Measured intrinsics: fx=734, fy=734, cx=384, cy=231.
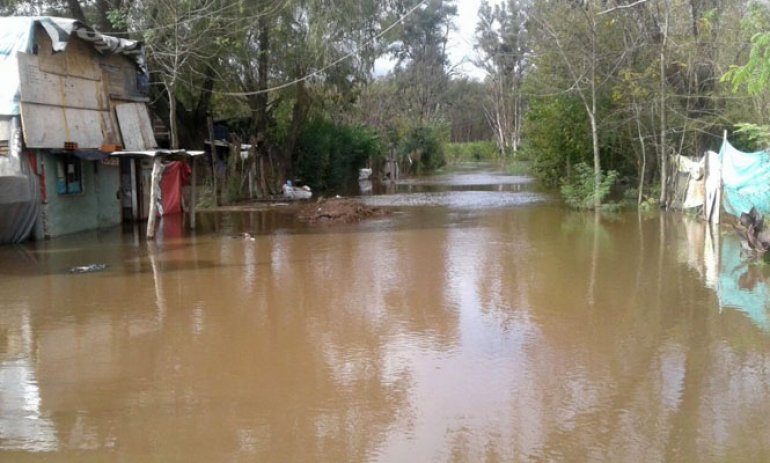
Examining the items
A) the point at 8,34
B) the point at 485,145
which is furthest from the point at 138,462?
the point at 485,145

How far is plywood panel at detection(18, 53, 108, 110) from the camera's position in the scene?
16.3m

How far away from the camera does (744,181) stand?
15570mm

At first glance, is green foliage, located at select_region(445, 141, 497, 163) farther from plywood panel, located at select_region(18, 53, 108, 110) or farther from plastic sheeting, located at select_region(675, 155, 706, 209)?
plywood panel, located at select_region(18, 53, 108, 110)

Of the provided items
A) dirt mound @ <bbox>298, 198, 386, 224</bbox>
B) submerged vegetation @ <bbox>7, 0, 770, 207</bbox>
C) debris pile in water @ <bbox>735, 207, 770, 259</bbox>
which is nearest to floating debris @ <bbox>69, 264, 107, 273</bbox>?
dirt mound @ <bbox>298, 198, 386, 224</bbox>

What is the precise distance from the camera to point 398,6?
3192cm

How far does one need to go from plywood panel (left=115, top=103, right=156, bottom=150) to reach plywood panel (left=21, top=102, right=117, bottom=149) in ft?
1.45

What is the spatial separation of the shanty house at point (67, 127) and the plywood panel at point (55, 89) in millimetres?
23

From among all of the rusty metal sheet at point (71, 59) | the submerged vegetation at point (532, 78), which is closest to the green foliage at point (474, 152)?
the submerged vegetation at point (532, 78)

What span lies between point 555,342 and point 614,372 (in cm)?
112

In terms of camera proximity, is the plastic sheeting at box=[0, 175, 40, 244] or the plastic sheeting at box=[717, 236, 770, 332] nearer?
the plastic sheeting at box=[717, 236, 770, 332]

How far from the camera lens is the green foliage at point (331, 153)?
114ft

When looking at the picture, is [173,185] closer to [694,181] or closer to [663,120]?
[663,120]

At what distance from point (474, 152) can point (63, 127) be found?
211ft

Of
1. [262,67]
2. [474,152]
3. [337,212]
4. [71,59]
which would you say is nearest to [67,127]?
[71,59]
